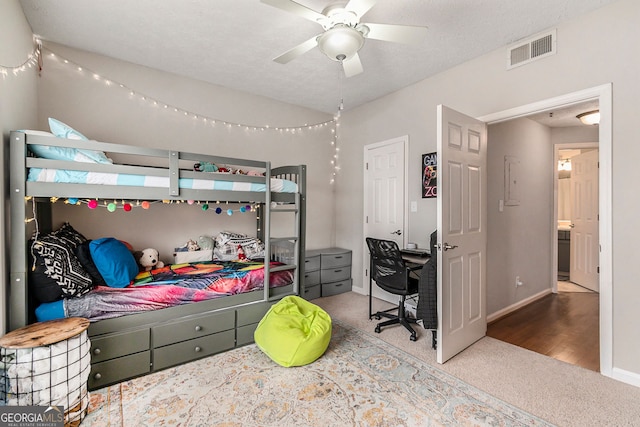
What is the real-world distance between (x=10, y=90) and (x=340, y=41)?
2146mm

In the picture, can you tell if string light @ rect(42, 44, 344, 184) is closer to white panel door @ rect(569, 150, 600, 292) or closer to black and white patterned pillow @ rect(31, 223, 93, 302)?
black and white patterned pillow @ rect(31, 223, 93, 302)

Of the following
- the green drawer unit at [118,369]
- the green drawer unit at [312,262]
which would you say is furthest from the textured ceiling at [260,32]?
the green drawer unit at [118,369]

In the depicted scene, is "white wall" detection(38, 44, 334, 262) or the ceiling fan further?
"white wall" detection(38, 44, 334, 262)

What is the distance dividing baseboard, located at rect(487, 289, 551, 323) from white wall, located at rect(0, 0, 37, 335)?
4111 millimetres

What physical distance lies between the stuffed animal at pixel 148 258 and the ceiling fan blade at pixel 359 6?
105 inches

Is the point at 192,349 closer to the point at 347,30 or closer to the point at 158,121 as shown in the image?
the point at 158,121

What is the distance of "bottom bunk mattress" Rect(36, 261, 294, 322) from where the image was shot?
1952 millimetres

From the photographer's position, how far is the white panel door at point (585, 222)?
4.30m

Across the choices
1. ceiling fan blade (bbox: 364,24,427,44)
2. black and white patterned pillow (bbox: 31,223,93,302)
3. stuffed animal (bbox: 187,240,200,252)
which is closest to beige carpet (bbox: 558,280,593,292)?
ceiling fan blade (bbox: 364,24,427,44)

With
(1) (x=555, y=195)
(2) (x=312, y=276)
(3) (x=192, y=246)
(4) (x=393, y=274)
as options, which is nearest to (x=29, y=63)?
(3) (x=192, y=246)

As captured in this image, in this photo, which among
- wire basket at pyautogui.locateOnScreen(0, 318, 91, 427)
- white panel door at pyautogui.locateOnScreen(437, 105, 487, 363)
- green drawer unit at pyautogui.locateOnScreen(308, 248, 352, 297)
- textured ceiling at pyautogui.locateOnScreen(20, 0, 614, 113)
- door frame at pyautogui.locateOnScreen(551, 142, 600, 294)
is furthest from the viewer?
door frame at pyautogui.locateOnScreen(551, 142, 600, 294)

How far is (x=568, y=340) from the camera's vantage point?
2.74 meters

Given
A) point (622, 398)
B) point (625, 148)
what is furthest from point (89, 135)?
point (622, 398)

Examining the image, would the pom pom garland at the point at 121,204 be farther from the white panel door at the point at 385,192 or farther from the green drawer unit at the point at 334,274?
the white panel door at the point at 385,192
